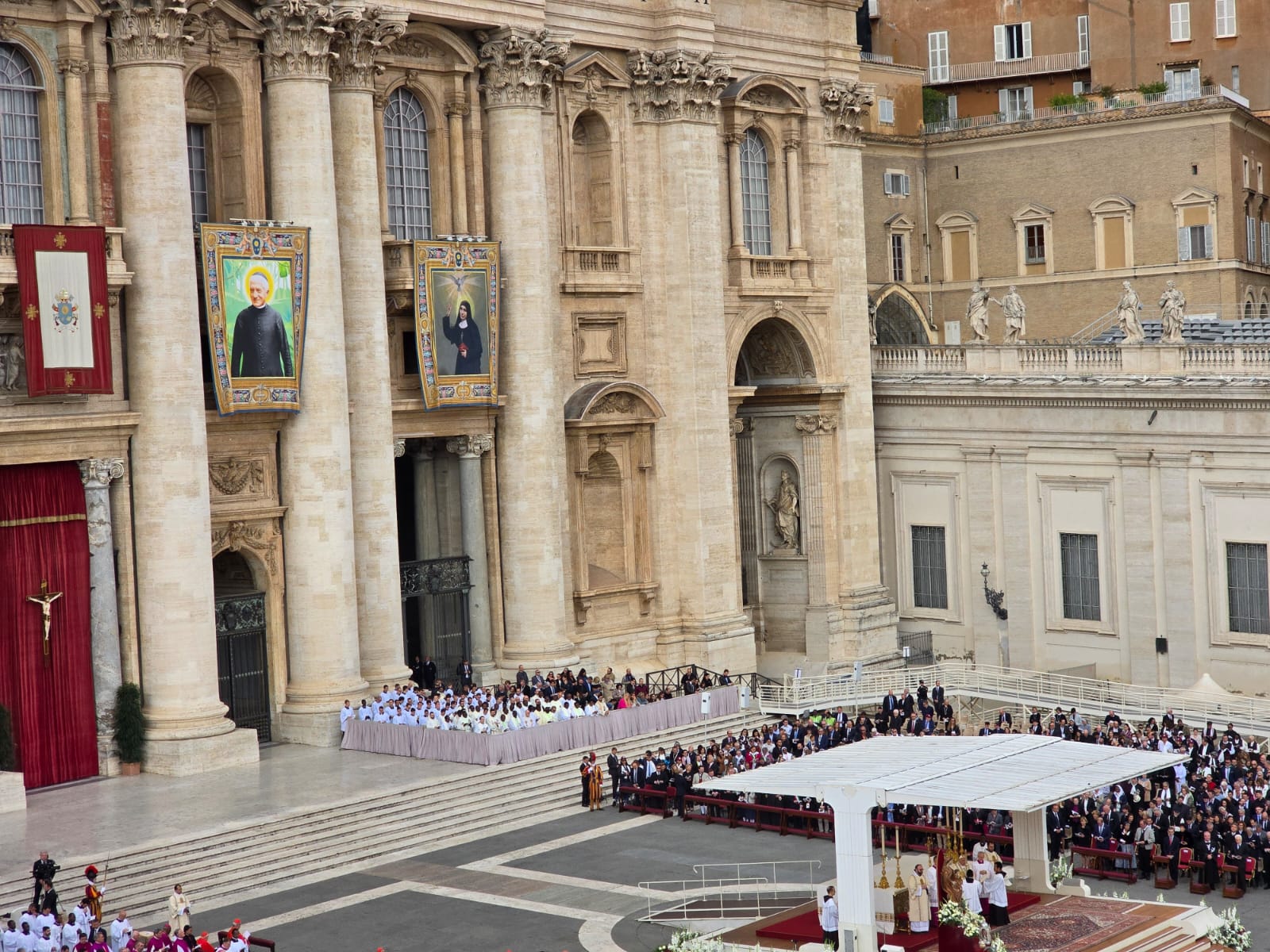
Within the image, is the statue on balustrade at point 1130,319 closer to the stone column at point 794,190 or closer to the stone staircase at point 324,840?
the stone column at point 794,190

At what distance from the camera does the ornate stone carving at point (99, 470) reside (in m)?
35.5

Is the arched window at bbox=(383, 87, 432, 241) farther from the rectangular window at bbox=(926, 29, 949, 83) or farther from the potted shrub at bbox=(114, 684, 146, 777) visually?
the rectangular window at bbox=(926, 29, 949, 83)

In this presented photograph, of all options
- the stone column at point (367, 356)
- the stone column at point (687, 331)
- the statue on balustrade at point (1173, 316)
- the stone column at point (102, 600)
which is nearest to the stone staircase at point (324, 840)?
the stone column at point (367, 356)

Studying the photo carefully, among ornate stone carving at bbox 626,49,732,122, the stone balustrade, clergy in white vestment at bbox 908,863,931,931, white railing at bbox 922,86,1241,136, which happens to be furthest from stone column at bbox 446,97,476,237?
white railing at bbox 922,86,1241,136

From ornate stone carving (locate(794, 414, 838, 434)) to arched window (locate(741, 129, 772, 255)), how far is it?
13.7ft

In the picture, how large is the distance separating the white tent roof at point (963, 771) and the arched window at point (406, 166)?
1737 centimetres

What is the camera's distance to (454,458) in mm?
43156

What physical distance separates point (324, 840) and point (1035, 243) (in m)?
31.6

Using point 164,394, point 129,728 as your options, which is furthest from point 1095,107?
point 129,728

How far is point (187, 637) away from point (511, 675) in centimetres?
840

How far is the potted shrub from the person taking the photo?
118 ft

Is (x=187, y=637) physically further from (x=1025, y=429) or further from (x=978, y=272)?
(x=978, y=272)

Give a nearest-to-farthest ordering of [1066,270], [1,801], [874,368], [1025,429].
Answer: [1,801]
[1025,429]
[874,368]
[1066,270]

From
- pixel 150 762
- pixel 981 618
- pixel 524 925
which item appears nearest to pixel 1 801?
pixel 150 762
